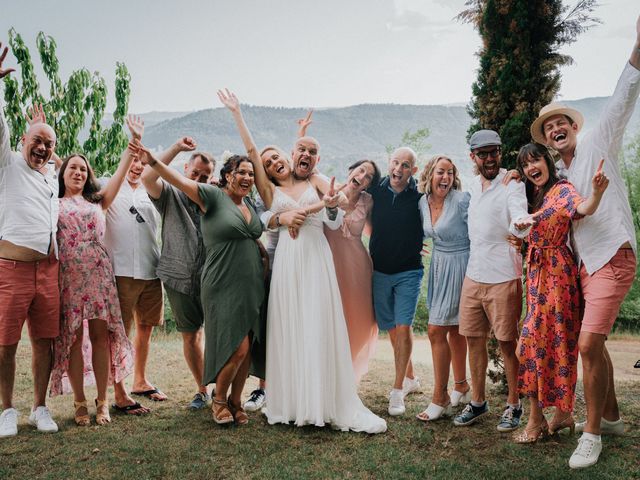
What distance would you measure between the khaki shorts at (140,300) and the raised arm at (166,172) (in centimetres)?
128

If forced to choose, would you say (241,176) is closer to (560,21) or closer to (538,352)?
(538,352)

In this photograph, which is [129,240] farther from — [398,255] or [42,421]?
[398,255]

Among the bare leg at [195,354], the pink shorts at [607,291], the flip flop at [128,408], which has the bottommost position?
the flip flop at [128,408]

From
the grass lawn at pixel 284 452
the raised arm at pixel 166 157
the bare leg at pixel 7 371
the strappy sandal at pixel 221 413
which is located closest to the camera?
the grass lawn at pixel 284 452

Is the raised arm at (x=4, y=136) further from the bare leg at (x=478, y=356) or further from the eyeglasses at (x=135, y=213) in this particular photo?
the bare leg at (x=478, y=356)

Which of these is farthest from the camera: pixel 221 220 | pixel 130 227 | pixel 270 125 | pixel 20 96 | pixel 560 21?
pixel 270 125

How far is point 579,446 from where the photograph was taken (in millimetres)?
3838

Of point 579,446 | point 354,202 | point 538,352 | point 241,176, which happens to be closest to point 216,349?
point 241,176

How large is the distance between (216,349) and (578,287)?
2.72 meters

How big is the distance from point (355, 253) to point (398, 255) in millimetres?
440

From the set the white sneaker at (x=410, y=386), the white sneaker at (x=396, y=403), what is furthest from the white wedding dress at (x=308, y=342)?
the white sneaker at (x=410, y=386)

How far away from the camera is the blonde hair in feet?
16.1

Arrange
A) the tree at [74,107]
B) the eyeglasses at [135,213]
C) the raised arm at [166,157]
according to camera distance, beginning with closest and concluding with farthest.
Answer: the raised arm at [166,157] < the eyeglasses at [135,213] < the tree at [74,107]

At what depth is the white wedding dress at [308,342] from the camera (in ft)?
14.5
